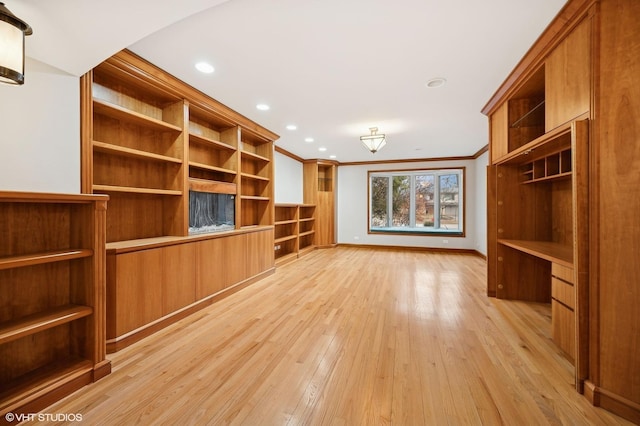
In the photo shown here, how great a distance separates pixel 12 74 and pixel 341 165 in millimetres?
7279

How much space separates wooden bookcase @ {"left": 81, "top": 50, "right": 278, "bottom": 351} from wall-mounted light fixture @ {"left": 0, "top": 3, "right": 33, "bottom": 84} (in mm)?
879

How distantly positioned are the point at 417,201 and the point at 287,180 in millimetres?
3954

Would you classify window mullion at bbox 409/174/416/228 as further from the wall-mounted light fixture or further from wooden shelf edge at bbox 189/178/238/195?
the wall-mounted light fixture

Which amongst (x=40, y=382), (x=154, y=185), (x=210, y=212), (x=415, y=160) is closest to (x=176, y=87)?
(x=154, y=185)

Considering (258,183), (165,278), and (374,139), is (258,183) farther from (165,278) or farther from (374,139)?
(165,278)

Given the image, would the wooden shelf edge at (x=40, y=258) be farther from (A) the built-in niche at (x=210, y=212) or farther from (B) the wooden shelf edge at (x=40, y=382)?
(A) the built-in niche at (x=210, y=212)

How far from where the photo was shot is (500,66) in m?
2.50

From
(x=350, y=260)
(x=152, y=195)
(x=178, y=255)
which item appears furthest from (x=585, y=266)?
(x=350, y=260)

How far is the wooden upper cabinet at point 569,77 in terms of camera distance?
1.70m

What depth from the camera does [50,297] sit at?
179 cm

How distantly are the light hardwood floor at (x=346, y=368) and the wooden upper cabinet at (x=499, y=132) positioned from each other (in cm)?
192

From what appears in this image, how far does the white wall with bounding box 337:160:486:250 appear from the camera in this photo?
22.7 feet

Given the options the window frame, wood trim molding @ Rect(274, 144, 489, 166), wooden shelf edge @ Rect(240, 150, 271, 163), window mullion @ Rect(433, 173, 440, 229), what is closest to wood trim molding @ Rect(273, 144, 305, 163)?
wood trim molding @ Rect(274, 144, 489, 166)

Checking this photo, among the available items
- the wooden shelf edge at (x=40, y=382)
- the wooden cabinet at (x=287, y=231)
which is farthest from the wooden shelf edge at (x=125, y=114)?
the wooden cabinet at (x=287, y=231)
